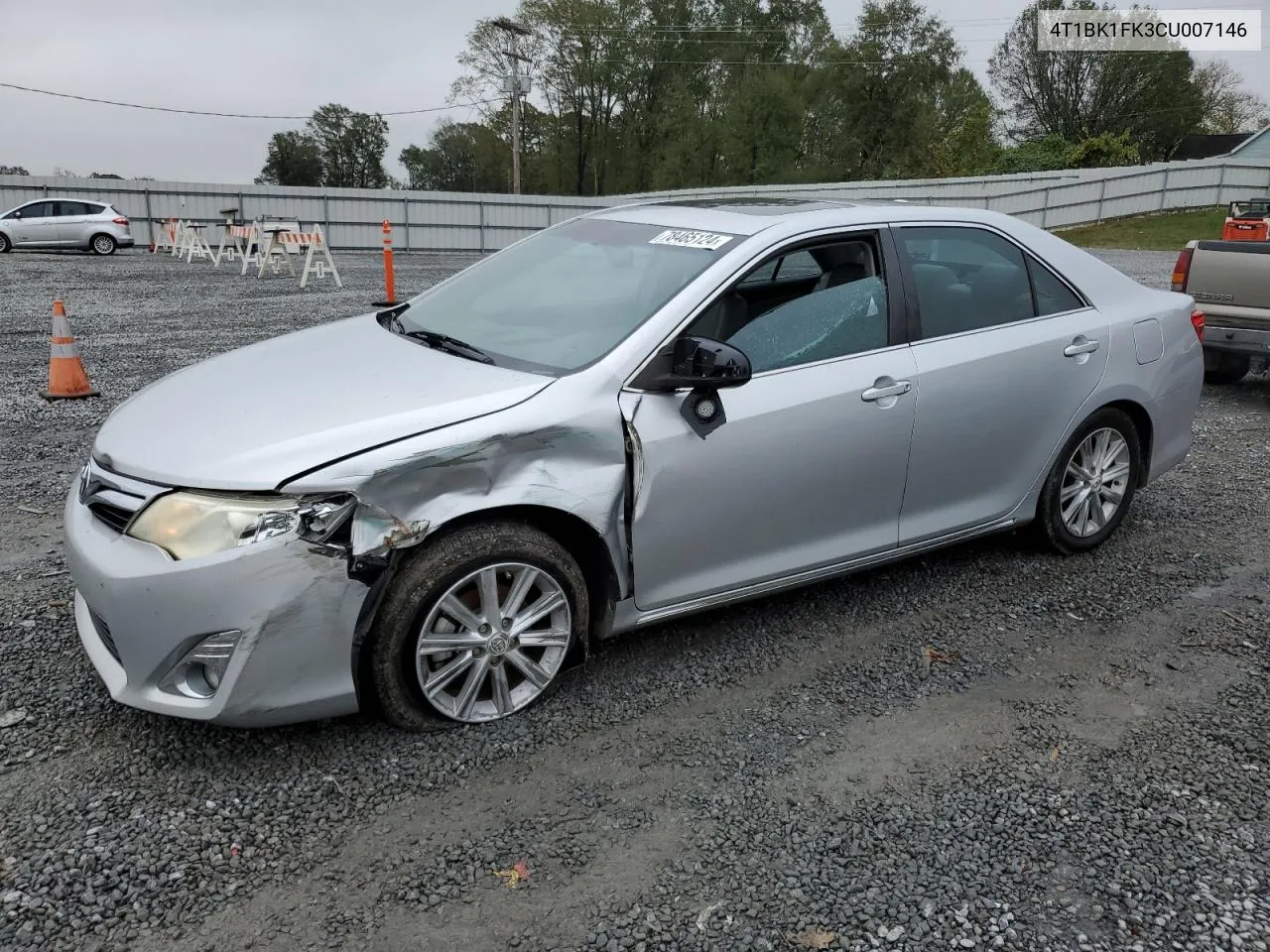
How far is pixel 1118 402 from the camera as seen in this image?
4.65 metres

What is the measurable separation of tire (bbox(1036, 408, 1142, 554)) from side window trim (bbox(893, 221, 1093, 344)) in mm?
543

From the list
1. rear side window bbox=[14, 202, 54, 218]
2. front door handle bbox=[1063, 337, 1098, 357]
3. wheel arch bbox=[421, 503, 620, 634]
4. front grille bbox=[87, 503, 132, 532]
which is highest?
rear side window bbox=[14, 202, 54, 218]

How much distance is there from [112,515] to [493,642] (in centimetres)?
117

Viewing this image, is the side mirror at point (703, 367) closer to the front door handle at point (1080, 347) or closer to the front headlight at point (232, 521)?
the front headlight at point (232, 521)

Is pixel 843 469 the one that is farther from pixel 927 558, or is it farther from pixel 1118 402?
pixel 1118 402

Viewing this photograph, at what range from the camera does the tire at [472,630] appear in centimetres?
296

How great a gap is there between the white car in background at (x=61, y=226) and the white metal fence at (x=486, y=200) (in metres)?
3.81

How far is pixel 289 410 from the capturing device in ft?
10.2

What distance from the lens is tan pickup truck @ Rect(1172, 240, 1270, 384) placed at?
7941 mm

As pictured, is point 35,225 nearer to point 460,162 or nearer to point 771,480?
point 771,480

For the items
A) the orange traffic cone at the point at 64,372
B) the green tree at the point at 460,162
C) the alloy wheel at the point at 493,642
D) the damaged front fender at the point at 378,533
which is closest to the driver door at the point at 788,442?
the alloy wheel at the point at 493,642

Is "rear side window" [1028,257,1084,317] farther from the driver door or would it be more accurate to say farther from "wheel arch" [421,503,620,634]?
"wheel arch" [421,503,620,634]

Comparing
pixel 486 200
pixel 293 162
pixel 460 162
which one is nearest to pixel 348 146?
pixel 293 162

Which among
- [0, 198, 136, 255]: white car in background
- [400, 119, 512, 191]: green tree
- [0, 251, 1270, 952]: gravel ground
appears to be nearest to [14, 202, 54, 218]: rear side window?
[0, 198, 136, 255]: white car in background
